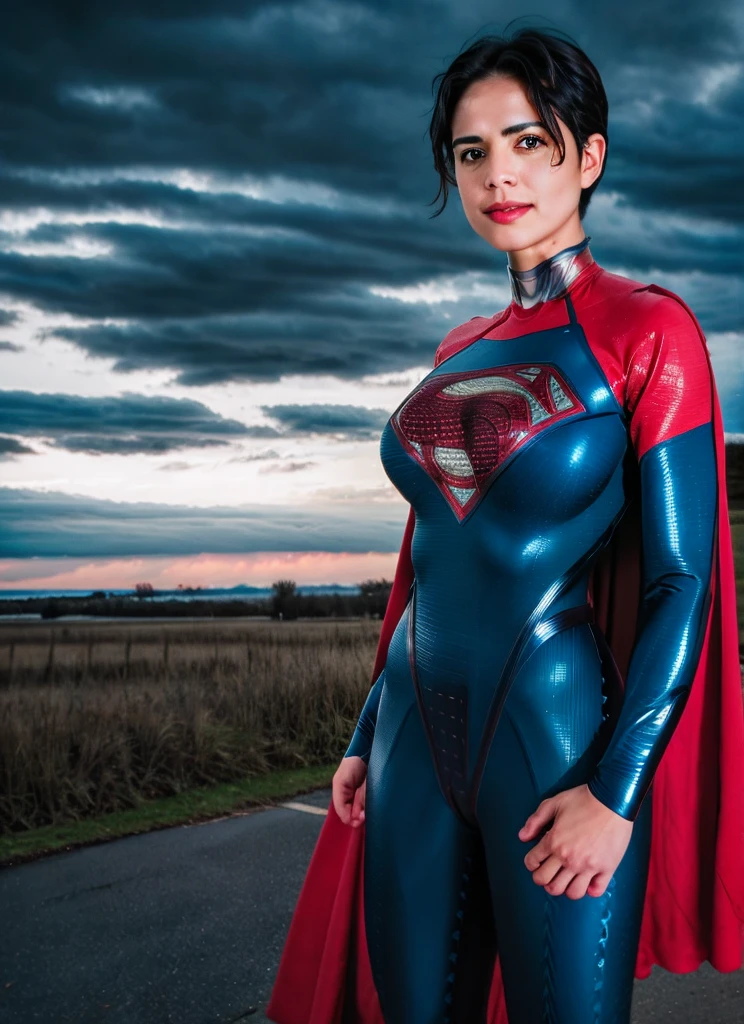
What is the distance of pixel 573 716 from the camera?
1.67 m

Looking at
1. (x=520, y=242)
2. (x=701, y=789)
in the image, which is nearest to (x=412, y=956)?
(x=701, y=789)

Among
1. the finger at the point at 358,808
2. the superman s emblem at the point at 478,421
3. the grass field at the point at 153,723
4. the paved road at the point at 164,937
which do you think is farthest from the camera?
the grass field at the point at 153,723

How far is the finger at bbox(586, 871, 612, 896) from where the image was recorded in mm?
1539

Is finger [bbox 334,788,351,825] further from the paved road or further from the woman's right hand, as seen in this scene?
the paved road

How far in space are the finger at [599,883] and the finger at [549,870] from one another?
0.06 m

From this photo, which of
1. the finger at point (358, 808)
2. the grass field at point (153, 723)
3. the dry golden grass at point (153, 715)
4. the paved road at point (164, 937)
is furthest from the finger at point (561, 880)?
the dry golden grass at point (153, 715)

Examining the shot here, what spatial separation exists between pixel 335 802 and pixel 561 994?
0.69 metres

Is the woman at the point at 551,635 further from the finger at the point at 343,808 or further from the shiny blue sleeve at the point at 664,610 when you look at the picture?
the finger at the point at 343,808

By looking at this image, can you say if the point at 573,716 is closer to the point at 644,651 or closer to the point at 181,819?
the point at 644,651

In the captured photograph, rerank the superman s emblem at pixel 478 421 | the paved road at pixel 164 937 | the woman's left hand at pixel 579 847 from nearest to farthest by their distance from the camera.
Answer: the woman's left hand at pixel 579 847 < the superman s emblem at pixel 478 421 < the paved road at pixel 164 937

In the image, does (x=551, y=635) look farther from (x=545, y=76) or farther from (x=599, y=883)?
(x=545, y=76)

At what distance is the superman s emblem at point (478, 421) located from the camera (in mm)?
1728

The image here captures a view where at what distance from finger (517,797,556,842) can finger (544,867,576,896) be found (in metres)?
0.08

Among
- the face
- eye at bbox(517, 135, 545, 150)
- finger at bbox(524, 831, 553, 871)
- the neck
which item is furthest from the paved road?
eye at bbox(517, 135, 545, 150)
